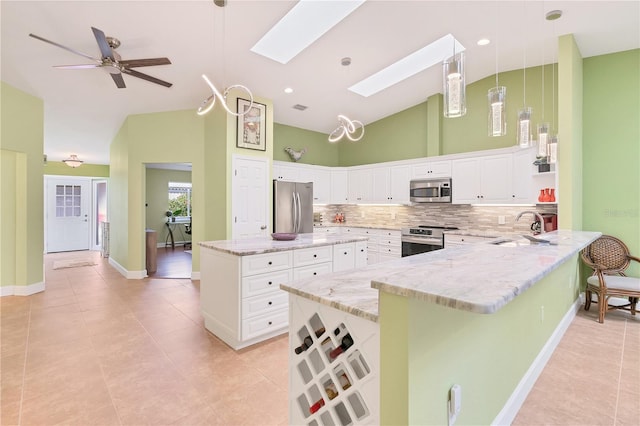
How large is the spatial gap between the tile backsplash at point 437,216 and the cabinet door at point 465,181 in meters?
0.35

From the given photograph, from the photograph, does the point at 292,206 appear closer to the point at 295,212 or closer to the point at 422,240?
the point at 295,212

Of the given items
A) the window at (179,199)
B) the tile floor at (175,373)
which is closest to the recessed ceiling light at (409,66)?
the tile floor at (175,373)

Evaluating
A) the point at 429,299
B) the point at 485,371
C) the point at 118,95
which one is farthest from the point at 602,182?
the point at 118,95

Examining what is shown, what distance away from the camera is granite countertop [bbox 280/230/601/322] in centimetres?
95

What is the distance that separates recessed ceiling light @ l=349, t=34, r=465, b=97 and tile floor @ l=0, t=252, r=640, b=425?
3.72 m

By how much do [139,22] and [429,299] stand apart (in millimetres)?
3890

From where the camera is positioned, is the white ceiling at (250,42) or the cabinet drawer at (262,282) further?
the white ceiling at (250,42)

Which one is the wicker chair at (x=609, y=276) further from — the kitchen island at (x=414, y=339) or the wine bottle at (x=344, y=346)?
the wine bottle at (x=344, y=346)

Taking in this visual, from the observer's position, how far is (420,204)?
609 cm

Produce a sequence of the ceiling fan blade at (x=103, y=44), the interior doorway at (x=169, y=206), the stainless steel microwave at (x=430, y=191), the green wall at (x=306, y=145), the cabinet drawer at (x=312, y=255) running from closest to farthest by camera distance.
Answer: the ceiling fan blade at (x=103, y=44), the cabinet drawer at (x=312, y=255), the stainless steel microwave at (x=430, y=191), the green wall at (x=306, y=145), the interior doorway at (x=169, y=206)

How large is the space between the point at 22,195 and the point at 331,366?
5.68m

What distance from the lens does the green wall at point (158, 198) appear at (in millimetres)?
9570

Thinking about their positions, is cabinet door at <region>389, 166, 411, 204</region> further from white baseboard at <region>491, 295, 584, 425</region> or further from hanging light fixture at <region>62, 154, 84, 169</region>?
hanging light fixture at <region>62, 154, 84, 169</region>

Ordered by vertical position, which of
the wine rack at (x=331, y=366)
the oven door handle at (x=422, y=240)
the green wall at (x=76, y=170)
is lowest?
the wine rack at (x=331, y=366)
